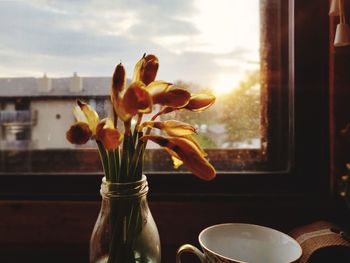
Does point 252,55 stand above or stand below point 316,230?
above

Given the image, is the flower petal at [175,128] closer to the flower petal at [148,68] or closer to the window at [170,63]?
the flower petal at [148,68]

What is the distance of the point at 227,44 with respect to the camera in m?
0.82

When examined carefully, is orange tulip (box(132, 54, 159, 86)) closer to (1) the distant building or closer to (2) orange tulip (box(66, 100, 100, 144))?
(2) orange tulip (box(66, 100, 100, 144))

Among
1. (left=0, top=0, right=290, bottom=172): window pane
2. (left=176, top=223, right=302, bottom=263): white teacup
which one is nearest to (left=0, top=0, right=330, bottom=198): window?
(left=0, top=0, right=290, bottom=172): window pane

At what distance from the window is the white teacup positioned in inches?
8.6

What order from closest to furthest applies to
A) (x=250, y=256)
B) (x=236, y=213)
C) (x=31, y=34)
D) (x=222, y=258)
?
(x=222, y=258), (x=250, y=256), (x=236, y=213), (x=31, y=34)

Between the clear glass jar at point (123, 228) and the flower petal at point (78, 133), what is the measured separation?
0.09 metres

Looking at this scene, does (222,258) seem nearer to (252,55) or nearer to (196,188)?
(196,188)

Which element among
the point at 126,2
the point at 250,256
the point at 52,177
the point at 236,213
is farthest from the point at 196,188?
the point at 126,2

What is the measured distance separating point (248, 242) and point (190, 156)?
25cm

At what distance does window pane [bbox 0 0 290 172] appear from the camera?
0.81m

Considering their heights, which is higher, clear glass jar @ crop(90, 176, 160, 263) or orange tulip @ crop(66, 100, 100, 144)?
orange tulip @ crop(66, 100, 100, 144)

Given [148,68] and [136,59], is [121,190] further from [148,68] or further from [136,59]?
[136,59]

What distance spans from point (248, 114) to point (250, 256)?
14.2 inches
